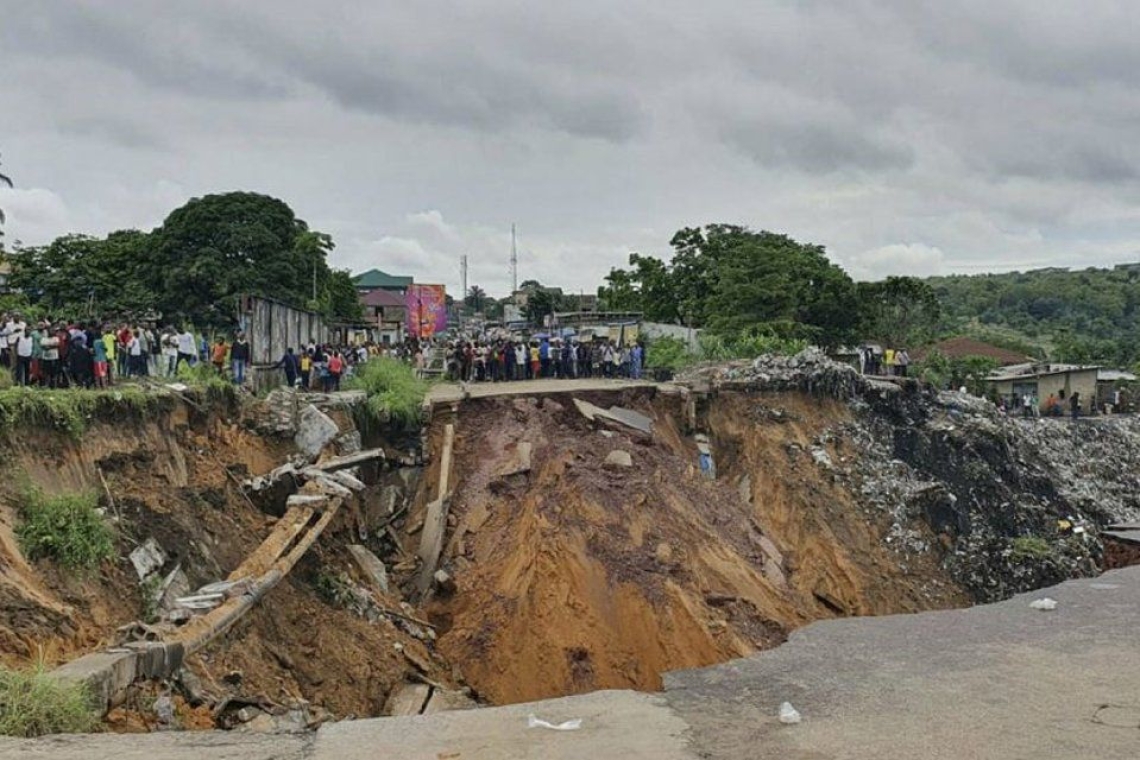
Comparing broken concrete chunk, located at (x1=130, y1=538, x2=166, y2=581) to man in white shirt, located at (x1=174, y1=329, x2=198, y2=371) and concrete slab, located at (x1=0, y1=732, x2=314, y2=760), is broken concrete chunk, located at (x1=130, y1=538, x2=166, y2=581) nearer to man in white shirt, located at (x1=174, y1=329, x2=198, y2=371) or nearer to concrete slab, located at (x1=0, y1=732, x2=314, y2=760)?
concrete slab, located at (x1=0, y1=732, x2=314, y2=760)

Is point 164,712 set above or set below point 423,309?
below

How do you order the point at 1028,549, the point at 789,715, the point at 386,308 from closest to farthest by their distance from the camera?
the point at 789,715, the point at 1028,549, the point at 386,308

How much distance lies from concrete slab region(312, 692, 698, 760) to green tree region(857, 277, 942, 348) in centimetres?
3725

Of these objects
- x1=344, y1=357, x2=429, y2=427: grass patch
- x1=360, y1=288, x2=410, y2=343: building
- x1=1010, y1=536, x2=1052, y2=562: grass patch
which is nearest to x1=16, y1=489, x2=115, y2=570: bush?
x1=344, y1=357, x2=429, y2=427: grass patch

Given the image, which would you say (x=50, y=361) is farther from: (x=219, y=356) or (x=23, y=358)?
(x=219, y=356)

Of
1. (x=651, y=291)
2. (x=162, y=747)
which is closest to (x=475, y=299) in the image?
(x=651, y=291)

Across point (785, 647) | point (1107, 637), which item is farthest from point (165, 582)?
point (1107, 637)

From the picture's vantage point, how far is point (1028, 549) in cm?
2070

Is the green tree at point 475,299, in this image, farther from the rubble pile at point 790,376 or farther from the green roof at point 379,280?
the rubble pile at point 790,376

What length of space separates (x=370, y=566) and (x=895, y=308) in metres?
35.4

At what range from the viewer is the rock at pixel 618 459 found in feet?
56.4

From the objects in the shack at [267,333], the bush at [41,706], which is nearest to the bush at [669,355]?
the shack at [267,333]

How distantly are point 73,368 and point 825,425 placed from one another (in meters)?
16.2

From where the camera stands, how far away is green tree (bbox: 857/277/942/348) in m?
43.9
